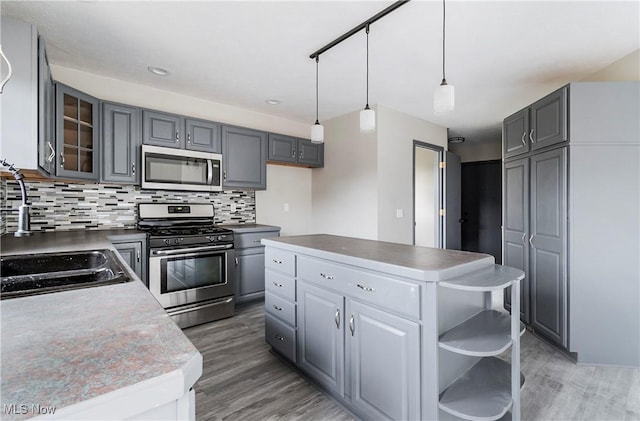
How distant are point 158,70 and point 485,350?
10.8 feet

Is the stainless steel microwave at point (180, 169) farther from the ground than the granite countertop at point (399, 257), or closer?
farther from the ground

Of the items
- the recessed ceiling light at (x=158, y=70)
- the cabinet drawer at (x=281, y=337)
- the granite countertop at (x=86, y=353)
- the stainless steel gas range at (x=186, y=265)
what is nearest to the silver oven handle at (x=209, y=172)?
the stainless steel gas range at (x=186, y=265)

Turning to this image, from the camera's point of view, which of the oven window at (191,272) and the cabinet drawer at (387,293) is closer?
the cabinet drawer at (387,293)

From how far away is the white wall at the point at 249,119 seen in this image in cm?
288

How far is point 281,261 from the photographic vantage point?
220cm

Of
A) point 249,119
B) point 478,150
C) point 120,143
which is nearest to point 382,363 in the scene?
point 120,143

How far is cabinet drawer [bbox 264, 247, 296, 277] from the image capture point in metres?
2.09

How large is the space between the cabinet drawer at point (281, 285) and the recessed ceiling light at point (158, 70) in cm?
212

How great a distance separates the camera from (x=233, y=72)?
282cm

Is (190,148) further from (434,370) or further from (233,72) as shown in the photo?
(434,370)

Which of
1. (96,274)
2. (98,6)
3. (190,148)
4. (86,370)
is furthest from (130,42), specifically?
(86,370)

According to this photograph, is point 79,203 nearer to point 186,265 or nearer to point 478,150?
point 186,265

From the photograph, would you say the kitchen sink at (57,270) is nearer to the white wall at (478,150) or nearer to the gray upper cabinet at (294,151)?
the gray upper cabinet at (294,151)

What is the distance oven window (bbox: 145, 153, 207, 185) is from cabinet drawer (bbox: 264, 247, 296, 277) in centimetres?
147
